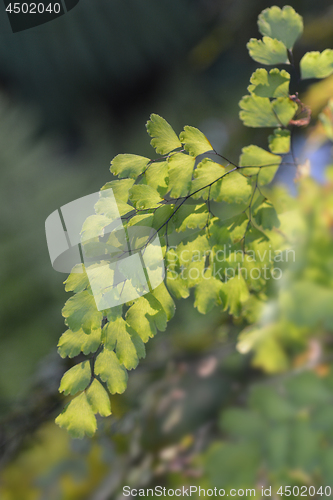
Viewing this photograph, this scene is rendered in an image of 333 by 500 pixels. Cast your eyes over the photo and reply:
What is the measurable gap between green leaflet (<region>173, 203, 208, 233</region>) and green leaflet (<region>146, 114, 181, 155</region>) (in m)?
→ 0.06

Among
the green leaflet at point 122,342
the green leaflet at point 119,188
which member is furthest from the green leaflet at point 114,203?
the green leaflet at point 122,342

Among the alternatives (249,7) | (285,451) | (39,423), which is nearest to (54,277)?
(39,423)

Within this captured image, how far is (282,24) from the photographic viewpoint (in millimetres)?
296

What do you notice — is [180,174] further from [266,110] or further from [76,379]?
[76,379]

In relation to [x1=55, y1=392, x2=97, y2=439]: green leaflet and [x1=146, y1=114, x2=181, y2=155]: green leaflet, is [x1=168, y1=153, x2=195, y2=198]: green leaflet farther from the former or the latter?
[x1=55, y1=392, x2=97, y2=439]: green leaflet

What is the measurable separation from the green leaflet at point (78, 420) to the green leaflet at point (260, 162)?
0.28 m

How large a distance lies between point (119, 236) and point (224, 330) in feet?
1.42

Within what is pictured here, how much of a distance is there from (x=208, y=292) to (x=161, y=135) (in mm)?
166

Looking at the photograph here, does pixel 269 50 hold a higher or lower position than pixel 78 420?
higher

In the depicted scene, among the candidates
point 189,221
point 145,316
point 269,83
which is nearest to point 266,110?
point 269,83

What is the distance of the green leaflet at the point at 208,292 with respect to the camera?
315mm

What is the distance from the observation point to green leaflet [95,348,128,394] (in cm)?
29

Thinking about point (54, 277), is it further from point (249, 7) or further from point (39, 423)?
point (249, 7)

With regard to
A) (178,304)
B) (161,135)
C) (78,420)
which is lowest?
(178,304)
